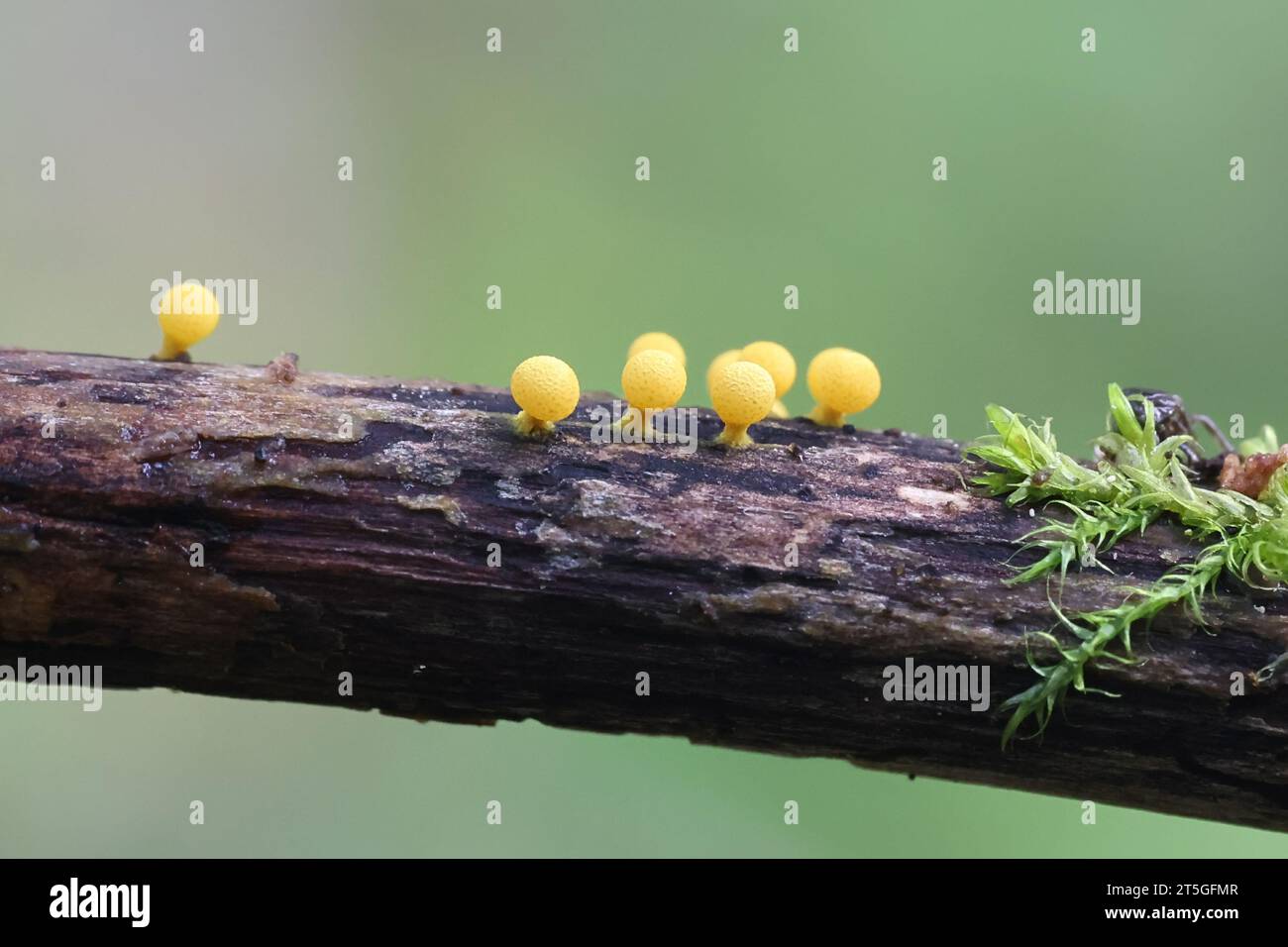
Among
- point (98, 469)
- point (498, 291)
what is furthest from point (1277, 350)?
point (98, 469)

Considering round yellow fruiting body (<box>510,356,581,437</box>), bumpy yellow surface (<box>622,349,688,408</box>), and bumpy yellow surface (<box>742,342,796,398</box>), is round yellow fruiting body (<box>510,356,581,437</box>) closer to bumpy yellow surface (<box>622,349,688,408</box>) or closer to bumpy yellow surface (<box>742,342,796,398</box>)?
bumpy yellow surface (<box>622,349,688,408</box>)

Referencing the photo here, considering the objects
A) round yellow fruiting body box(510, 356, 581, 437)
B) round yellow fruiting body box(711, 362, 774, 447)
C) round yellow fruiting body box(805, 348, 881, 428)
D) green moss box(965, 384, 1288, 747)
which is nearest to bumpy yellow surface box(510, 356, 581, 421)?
round yellow fruiting body box(510, 356, 581, 437)

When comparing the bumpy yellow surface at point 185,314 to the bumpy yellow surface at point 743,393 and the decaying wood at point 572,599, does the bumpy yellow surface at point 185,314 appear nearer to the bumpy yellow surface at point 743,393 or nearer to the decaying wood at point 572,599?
the decaying wood at point 572,599

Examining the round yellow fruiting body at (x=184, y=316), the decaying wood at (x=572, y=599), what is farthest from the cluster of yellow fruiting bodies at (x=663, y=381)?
the decaying wood at (x=572, y=599)

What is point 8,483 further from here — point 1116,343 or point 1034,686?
point 1116,343

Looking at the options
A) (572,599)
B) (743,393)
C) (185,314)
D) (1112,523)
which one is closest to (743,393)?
(743,393)

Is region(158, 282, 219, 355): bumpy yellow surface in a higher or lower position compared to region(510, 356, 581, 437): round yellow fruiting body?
higher
